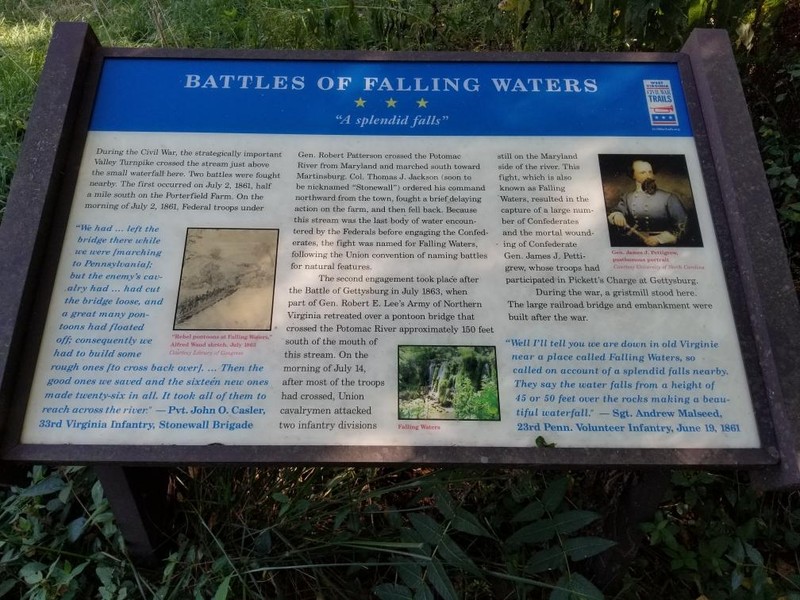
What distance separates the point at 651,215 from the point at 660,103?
418mm

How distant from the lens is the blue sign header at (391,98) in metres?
1.79

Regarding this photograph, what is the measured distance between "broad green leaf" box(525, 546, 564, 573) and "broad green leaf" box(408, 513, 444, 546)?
0.26 metres

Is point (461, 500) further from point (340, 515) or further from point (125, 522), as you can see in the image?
point (125, 522)

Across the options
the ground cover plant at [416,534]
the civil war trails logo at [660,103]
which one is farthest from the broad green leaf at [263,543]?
the civil war trails logo at [660,103]

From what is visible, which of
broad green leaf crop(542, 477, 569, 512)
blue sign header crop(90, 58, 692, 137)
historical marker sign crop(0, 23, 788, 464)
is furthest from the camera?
blue sign header crop(90, 58, 692, 137)

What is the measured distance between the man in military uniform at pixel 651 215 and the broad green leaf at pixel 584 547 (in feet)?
2.58

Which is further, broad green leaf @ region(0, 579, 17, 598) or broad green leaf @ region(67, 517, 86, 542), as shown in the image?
broad green leaf @ region(67, 517, 86, 542)

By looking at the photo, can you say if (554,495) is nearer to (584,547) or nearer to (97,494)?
(584,547)

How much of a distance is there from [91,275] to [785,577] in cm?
230

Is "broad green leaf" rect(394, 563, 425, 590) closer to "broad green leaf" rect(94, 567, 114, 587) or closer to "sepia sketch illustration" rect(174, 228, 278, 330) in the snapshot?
"sepia sketch illustration" rect(174, 228, 278, 330)

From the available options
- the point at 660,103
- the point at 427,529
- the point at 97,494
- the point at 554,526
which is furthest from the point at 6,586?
the point at 660,103

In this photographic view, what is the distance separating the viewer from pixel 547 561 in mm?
1592

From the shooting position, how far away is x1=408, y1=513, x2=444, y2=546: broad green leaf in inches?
61.8

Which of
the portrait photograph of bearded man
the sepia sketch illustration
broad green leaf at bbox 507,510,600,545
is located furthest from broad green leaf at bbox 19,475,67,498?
the portrait photograph of bearded man
